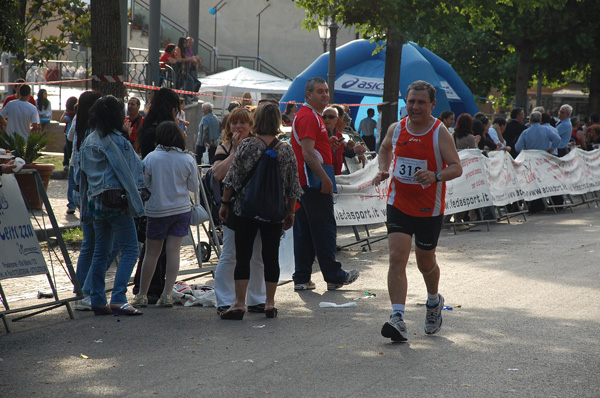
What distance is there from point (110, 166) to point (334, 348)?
2475 mm

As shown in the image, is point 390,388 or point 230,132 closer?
point 390,388

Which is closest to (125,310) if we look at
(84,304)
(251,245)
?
(84,304)

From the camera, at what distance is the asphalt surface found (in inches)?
202

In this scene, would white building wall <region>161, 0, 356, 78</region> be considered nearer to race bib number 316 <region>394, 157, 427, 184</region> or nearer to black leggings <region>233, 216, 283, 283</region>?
black leggings <region>233, 216, 283, 283</region>

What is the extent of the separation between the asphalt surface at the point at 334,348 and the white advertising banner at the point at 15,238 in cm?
47

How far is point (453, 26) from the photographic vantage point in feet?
56.8

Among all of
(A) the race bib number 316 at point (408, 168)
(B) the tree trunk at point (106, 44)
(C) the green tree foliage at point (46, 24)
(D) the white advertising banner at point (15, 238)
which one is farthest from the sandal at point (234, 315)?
(C) the green tree foliage at point (46, 24)

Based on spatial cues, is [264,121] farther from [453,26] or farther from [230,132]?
[453,26]

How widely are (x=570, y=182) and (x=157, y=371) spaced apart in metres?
13.3

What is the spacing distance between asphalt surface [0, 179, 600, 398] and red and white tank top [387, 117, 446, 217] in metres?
0.99

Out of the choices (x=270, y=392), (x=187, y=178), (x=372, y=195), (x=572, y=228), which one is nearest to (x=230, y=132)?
(x=187, y=178)

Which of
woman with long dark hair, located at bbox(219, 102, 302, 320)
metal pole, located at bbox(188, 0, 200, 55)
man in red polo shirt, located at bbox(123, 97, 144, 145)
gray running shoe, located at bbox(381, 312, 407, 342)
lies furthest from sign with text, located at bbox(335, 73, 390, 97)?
gray running shoe, located at bbox(381, 312, 407, 342)

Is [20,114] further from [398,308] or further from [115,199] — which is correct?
[398,308]

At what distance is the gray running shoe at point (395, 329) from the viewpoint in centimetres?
612
